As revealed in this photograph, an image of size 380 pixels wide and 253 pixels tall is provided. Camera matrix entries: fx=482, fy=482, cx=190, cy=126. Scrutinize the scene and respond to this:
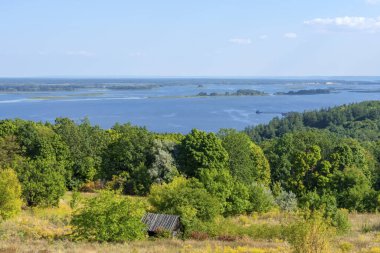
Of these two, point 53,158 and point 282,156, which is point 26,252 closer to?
point 53,158

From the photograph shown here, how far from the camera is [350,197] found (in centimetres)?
4150

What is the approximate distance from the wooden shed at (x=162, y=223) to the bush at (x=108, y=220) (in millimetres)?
1885

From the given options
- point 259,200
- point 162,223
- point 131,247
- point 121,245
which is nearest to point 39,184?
point 162,223

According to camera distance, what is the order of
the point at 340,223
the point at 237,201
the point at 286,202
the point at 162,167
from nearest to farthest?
the point at 340,223 → the point at 237,201 → the point at 286,202 → the point at 162,167

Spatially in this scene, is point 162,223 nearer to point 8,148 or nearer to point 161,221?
point 161,221

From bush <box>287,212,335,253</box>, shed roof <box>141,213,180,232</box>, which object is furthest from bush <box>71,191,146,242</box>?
bush <box>287,212,335,253</box>

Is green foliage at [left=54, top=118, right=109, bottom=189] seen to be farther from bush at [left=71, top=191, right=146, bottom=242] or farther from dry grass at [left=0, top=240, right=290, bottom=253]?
dry grass at [left=0, top=240, right=290, bottom=253]

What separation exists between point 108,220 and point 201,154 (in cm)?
2295

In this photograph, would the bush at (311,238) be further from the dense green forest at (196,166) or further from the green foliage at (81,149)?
the green foliage at (81,149)

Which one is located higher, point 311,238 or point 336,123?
point 311,238

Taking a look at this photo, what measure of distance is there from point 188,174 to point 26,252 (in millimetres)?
28318

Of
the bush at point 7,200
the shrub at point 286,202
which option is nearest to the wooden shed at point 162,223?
the bush at point 7,200

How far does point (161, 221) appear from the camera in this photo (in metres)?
25.5

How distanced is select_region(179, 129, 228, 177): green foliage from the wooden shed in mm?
18432
